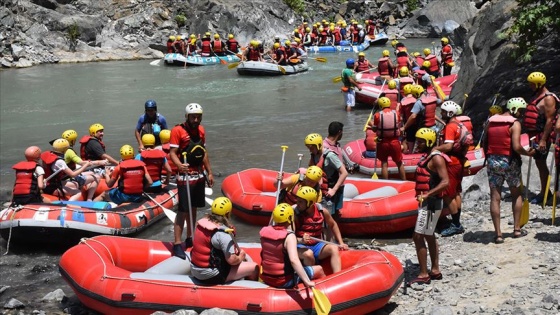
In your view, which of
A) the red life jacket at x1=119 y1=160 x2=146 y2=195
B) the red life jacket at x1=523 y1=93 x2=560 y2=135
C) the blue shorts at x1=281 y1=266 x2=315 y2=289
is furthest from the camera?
the red life jacket at x1=119 y1=160 x2=146 y2=195

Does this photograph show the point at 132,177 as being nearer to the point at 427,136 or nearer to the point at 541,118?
the point at 427,136

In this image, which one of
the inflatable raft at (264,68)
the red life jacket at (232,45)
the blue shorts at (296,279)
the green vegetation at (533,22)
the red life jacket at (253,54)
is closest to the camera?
the blue shorts at (296,279)

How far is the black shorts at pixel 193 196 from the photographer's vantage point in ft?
25.8

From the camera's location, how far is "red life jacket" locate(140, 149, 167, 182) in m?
9.59

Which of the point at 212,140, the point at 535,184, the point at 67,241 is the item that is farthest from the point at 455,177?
the point at 212,140

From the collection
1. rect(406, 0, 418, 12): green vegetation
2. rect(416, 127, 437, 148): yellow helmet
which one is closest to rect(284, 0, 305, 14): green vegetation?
rect(406, 0, 418, 12): green vegetation

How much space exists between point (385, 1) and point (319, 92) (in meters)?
22.9

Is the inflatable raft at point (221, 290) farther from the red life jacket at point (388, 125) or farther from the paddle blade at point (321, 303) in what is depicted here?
the red life jacket at point (388, 125)

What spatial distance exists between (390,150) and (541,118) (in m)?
2.36

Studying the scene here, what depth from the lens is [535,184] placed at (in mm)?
9312

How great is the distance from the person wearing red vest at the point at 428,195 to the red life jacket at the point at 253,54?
1770cm

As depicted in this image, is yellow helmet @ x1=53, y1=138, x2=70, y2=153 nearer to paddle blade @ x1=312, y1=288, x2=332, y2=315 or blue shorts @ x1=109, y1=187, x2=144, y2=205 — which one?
blue shorts @ x1=109, y1=187, x2=144, y2=205

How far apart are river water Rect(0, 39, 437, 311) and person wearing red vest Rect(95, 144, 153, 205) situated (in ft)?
1.81

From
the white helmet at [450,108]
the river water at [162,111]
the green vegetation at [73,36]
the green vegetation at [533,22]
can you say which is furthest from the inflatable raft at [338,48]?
the white helmet at [450,108]
